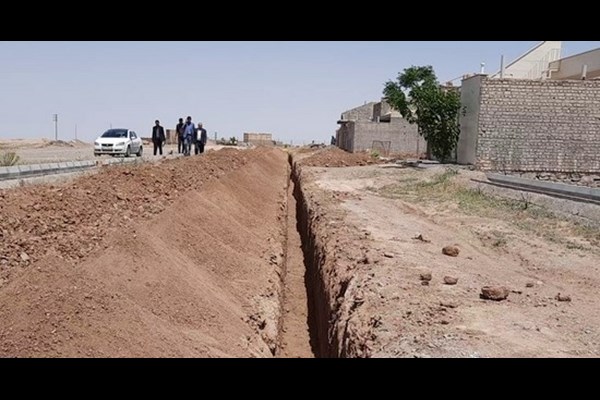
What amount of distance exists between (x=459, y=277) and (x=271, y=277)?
10.1 feet

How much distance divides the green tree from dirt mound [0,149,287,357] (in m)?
13.4

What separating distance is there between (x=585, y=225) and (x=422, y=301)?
18.7 ft

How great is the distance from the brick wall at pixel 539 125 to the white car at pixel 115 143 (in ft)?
49.4

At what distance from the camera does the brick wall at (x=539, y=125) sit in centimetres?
1900

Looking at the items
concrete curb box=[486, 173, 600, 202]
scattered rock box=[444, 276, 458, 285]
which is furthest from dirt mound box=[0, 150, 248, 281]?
concrete curb box=[486, 173, 600, 202]

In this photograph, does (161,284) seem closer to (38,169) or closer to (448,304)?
(448,304)

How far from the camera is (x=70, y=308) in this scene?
14.4ft

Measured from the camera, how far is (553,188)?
41.1 ft

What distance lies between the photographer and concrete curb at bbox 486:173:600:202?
10.9 m

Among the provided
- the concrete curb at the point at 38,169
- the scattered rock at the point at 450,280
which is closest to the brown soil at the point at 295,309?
the scattered rock at the point at 450,280

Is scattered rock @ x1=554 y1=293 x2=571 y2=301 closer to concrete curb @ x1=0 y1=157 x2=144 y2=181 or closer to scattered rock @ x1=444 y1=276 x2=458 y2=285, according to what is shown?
scattered rock @ x1=444 y1=276 x2=458 y2=285
